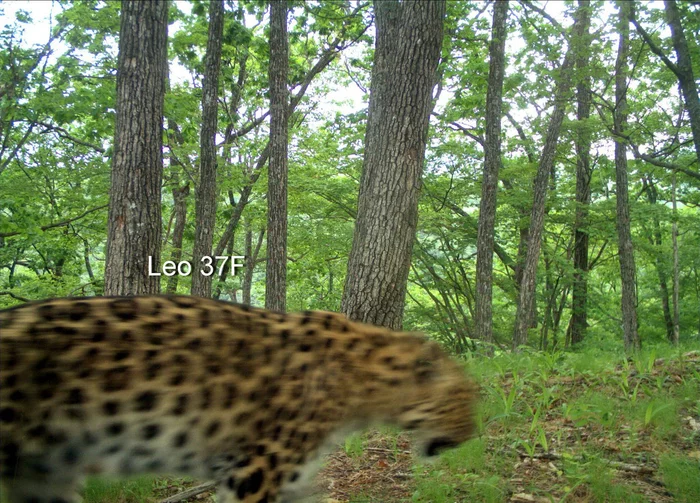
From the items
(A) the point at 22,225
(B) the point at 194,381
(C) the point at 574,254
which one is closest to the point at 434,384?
(B) the point at 194,381

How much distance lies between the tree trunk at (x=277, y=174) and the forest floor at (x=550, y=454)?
551cm

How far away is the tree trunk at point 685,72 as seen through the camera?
6.49 m

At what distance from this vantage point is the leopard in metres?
2.32

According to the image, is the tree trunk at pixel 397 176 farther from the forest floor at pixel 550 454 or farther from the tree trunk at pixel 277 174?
the tree trunk at pixel 277 174

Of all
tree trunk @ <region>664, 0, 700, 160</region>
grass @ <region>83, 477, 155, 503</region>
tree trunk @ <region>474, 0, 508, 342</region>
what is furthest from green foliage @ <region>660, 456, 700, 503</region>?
tree trunk @ <region>474, 0, 508, 342</region>

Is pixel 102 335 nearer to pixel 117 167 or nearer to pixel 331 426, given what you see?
pixel 331 426

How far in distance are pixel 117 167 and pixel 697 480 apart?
5.48 metres

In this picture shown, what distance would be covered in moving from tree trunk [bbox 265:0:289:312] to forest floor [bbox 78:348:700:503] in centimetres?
551

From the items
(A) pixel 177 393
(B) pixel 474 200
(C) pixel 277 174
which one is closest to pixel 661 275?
(B) pixel 474 200

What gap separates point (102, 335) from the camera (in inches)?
96.0

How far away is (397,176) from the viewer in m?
6.23

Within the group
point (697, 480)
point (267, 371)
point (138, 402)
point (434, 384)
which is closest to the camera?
point (138, 402)

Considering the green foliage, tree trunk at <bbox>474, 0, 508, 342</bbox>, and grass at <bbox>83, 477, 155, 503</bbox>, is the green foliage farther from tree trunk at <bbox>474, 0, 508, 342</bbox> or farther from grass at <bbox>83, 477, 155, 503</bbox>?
tree trunk at <bbox>474, 0, 508, 342</bbox>

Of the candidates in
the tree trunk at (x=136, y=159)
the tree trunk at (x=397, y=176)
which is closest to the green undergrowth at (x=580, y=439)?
the tree trunk at (x=397, y=176)
